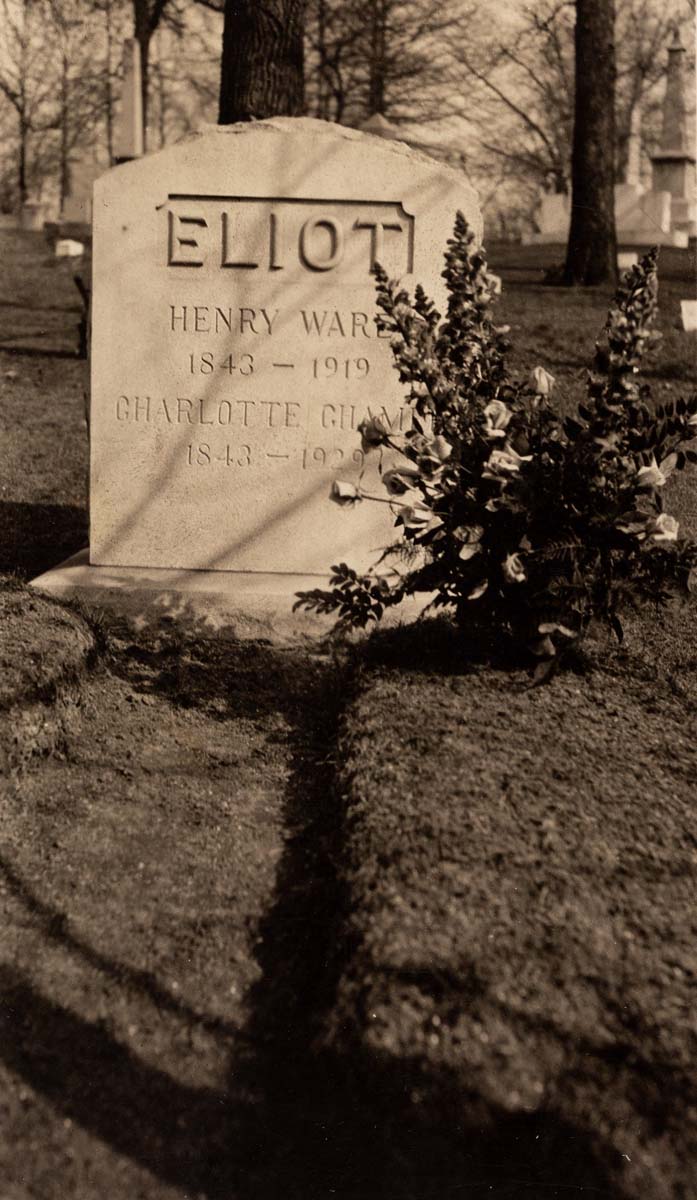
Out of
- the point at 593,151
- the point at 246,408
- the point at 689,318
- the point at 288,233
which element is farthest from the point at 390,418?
the point at 593,151

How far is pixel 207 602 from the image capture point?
5051 mm

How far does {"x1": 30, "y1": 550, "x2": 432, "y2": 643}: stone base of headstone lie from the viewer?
498cm

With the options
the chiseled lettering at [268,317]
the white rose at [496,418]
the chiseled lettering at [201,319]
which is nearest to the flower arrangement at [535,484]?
the white rose at [496,418]

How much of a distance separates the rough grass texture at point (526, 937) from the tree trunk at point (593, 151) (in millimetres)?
10444

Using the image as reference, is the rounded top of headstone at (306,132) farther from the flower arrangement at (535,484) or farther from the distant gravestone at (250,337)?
the flower arrangement at (535,484)

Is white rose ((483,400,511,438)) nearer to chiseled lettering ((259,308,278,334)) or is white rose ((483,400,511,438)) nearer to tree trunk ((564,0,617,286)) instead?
chiseled lettering ((259,308,278,334))

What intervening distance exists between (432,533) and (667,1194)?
2270 mm

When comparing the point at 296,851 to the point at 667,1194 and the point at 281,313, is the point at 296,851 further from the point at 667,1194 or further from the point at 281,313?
the point at 281,313

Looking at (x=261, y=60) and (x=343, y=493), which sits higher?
(x=261, y=60)

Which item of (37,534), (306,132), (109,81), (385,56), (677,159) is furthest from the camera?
(109,81)

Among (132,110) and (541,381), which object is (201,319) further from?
(132,110)

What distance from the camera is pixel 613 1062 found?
2.23 metres

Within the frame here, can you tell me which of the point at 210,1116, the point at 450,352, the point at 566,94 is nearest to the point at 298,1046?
the point at 210,1116

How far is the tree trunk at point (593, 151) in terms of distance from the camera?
13305 millimetres
